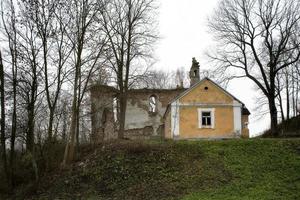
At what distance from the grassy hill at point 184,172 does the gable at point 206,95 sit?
633 cm

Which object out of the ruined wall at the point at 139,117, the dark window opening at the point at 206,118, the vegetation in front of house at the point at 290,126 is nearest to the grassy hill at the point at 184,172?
the dark window opening at the point at 206,118

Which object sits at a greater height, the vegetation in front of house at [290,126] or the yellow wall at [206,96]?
the yellow wall at [206,96]

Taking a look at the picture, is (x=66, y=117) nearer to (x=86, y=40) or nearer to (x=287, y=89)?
(x=86, y=40)

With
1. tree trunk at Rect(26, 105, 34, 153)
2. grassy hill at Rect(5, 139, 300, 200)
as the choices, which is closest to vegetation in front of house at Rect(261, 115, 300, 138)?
grassy hill at Rect(5, 139, 300, 200)

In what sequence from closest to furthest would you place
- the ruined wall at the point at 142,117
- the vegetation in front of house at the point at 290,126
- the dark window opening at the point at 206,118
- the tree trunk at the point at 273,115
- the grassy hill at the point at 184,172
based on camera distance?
the grassy hill at the point at 184,172 < the dark window opening at the point at 206,118 < the tree trunk at the point at 273,115 < the vegetation in front of house at the point at 290,126 < the ruined wall at the point at 142,117

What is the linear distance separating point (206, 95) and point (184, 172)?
1096cm

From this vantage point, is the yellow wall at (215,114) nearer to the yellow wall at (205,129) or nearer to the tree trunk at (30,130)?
the yellow wall at (205,129)

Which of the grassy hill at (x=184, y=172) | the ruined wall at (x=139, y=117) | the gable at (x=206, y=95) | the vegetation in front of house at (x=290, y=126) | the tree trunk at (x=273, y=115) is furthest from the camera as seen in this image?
the ruined wall at (x=139, y=117)

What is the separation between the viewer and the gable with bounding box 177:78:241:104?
31.8m

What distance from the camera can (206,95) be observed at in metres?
32.0

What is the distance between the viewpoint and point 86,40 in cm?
2542

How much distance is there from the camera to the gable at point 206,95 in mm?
31844

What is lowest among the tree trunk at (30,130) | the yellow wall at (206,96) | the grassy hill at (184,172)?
the grassy hill at (184,172)

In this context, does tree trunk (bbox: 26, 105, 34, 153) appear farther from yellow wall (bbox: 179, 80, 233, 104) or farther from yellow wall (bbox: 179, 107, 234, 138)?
yellow wall (bbox: 179, 80, 233, 104)
